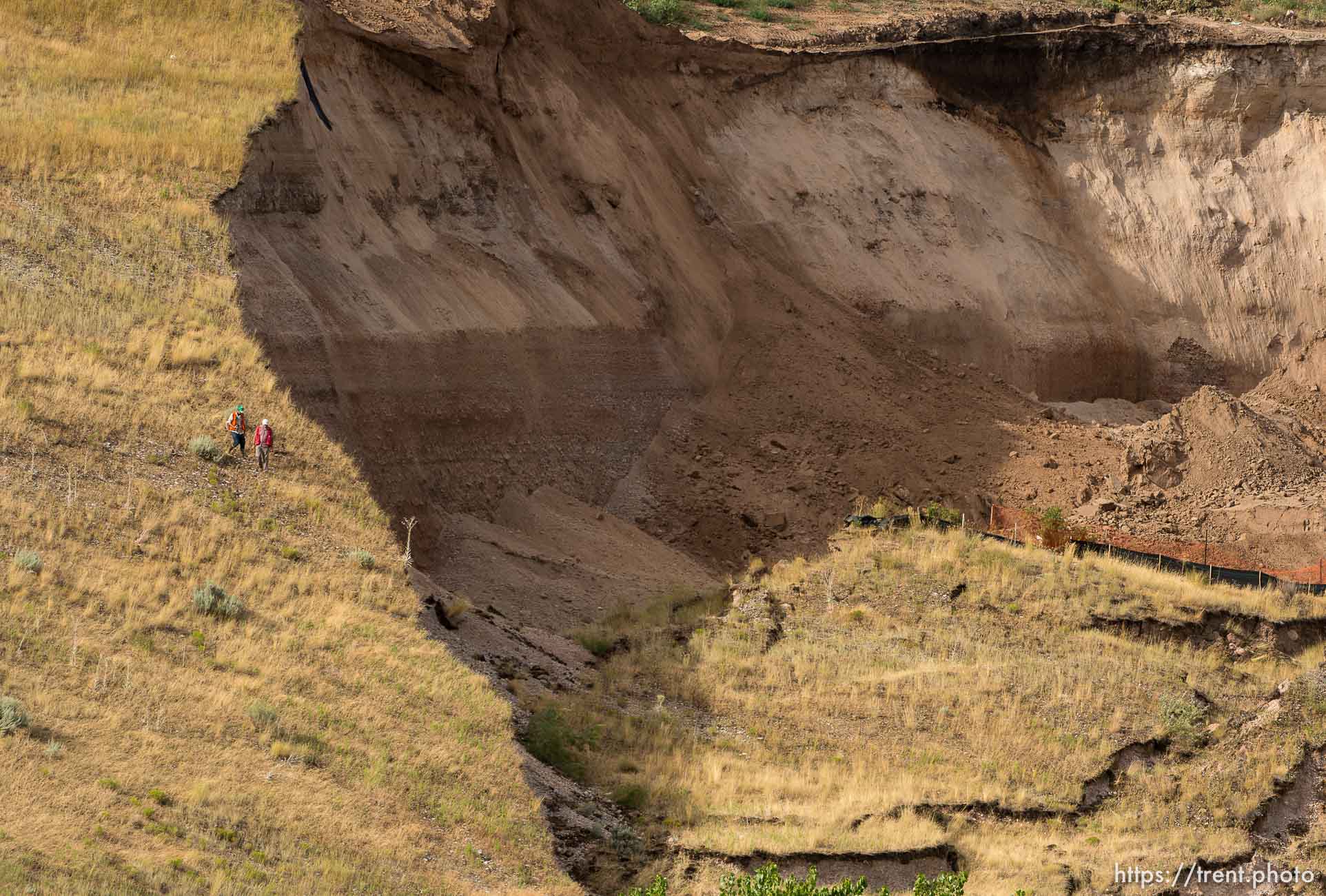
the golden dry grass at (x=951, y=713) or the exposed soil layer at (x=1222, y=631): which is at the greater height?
the exposed soil layer at (x=1222, y=631)

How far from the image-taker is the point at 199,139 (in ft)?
78.5

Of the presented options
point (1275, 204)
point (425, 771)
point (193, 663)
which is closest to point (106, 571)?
point (193, 663)

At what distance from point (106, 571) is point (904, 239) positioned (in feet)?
73.5

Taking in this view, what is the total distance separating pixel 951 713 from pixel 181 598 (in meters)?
8.54

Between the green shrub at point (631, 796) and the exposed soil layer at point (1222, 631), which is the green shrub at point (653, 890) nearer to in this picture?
the green shrub at point (631, 796)

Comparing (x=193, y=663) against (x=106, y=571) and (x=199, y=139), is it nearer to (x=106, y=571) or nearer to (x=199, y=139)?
(x=106, y=571)

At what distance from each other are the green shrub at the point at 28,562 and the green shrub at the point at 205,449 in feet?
10.2

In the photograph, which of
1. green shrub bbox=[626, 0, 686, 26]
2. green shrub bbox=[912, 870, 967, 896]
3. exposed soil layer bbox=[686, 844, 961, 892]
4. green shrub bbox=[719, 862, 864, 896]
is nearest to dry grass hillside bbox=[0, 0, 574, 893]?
green shrub bbox=[719, 862, 864, 896]

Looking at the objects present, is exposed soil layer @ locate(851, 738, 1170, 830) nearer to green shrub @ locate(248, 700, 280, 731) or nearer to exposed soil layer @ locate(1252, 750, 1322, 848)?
exposed soil layer @ locate(1252, 750, 1322, 848)

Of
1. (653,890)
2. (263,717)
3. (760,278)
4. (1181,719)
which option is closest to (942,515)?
A: (760,278)

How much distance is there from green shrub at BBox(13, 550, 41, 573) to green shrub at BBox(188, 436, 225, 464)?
310 cm

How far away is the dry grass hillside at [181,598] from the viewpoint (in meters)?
12.7

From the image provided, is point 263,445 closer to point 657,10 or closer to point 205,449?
point 205,449

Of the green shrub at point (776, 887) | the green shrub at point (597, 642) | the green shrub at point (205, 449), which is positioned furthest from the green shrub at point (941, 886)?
the green shrub at point (205, 449)
